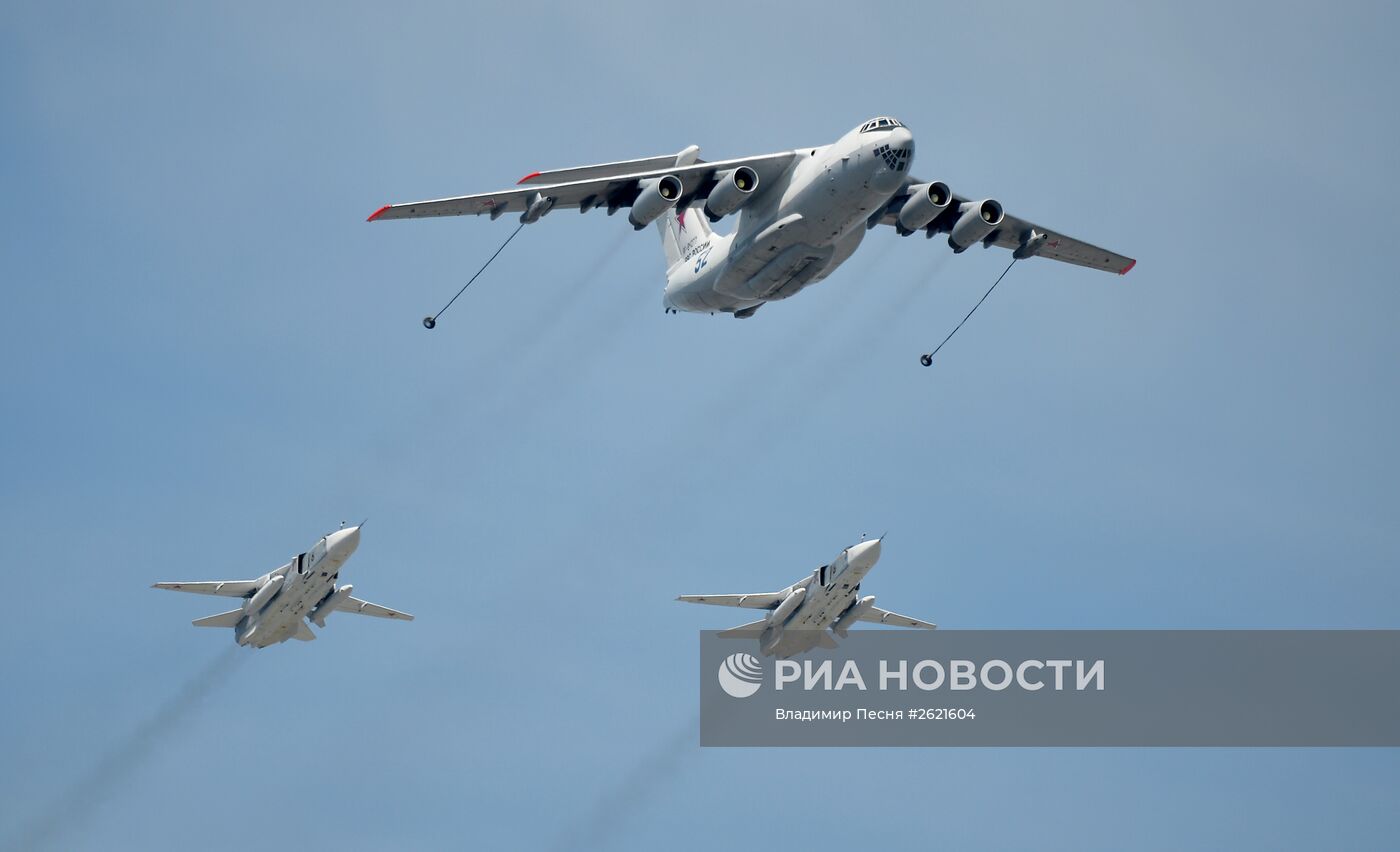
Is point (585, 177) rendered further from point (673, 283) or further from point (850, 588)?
point (850, 588)

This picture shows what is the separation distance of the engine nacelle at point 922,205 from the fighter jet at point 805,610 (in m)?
8.73

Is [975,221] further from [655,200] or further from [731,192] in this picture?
[655,200]

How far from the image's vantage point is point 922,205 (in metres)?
46.3

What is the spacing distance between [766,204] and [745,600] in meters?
Answer: 12.0

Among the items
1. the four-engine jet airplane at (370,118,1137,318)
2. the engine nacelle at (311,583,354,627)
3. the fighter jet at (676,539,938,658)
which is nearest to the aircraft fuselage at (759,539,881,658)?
the fighter jet at (676,539,938,658)

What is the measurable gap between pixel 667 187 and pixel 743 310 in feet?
18.8

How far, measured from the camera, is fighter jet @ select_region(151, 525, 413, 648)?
165ft

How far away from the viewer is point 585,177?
45.6m

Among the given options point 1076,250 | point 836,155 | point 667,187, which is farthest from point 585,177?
point 1076,250

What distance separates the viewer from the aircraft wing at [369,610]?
2178 inches

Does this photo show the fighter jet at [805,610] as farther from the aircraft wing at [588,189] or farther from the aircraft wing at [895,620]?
the aircraft wing at [588,189]

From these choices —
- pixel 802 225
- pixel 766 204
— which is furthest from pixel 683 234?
pixel 802 225

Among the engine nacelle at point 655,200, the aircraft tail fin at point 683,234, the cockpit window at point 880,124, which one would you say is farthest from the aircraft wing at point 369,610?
the cockpit window at point 880,124
